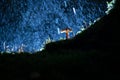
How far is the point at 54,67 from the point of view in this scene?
11.6 m

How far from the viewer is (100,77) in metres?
11.4

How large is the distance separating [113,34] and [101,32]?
146cm

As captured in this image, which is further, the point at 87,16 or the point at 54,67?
the point at 87,16

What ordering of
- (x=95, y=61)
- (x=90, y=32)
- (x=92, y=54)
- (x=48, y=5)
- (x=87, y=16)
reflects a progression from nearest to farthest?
(x=95, y=61) < (x=92, y=54) < (x=90, y=32) < (x=87, y=16) < (x=48, y=5)

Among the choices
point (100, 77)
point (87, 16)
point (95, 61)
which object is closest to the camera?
point (100, 77)

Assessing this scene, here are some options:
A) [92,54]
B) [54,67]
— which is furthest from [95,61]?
[54,67]

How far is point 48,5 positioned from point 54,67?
9105 centimetres

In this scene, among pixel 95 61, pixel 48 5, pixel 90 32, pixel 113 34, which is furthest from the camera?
pixel 48 5

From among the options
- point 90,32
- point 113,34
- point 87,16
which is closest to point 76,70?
point 113,34

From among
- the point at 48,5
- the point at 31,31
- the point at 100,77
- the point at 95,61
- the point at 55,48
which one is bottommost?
the point at 100,77

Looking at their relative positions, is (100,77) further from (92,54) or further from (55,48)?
(55,48)

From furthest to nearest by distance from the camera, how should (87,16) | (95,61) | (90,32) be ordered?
(87,16) → (90,32) → (95,61)

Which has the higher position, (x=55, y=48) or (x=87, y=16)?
(x=87, y=16)

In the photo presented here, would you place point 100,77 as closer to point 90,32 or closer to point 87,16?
point 90,32
